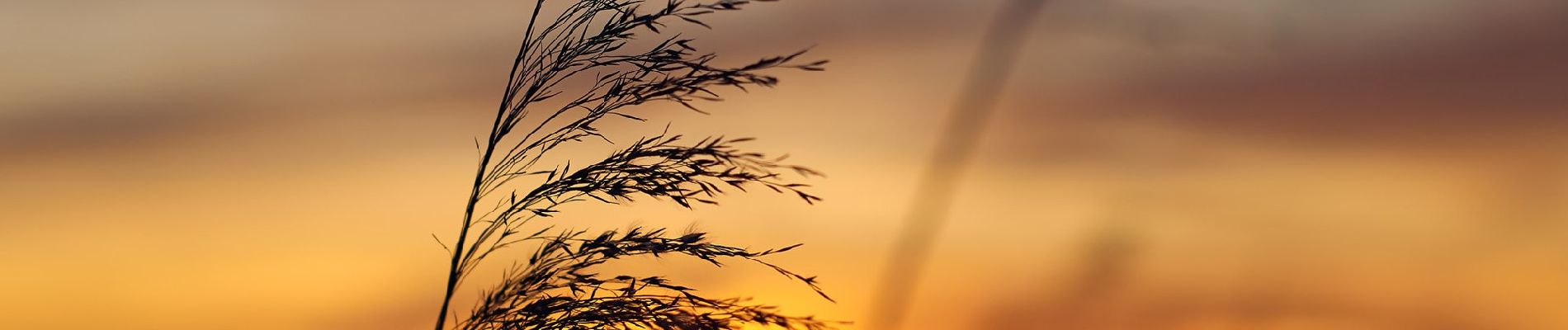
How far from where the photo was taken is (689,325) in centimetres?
423

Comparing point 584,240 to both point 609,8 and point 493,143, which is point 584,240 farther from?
point 609,8

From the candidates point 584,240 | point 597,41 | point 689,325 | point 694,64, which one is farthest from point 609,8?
point 689,325

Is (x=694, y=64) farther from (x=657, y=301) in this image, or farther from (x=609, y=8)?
(x=657, y=301)

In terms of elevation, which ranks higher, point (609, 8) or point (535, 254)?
point (609, 8)

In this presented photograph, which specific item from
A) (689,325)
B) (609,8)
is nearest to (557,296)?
(689,325)

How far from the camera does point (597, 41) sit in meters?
4.37

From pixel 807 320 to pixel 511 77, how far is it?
126cm

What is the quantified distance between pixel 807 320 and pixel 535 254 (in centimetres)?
90

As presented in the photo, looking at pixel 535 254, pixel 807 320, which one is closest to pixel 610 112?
pixel 535 254

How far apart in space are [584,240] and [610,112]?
442 mm

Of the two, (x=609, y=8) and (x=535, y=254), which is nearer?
(x=535, y=254)

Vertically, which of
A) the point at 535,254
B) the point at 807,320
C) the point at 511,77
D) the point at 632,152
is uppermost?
the point at 511,77

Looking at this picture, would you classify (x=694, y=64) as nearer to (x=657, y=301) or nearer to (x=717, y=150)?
(x=717, y=150)

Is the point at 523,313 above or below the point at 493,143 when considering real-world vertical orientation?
below
